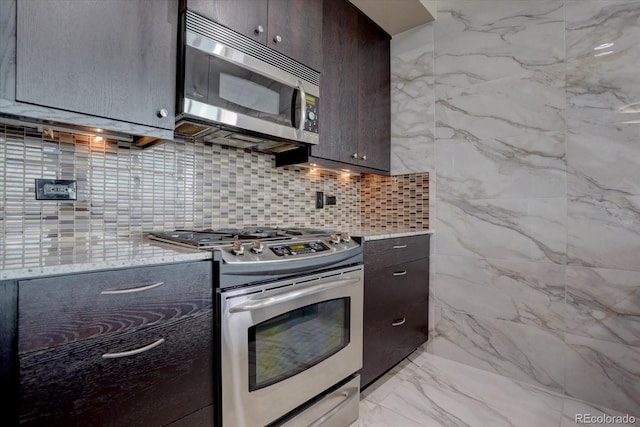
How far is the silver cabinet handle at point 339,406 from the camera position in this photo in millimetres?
1371

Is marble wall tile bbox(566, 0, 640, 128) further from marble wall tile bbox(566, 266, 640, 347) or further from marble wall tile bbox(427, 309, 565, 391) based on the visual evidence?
marble wall tile bbox(427, 309, 565, 391)

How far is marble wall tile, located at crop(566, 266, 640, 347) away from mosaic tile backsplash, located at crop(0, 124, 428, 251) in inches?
37.4

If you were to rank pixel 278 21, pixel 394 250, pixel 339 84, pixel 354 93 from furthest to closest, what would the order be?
pixel 354 93
pixel 339 84
pixel 394 250
pixel 278 21

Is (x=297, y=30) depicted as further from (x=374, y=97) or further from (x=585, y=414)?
(x=585, y=414)

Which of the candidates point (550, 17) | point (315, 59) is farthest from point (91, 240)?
point (550, 17)

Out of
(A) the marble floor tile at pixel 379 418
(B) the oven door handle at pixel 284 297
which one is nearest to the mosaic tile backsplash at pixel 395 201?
(B) the oven door handle at pixel 284 297

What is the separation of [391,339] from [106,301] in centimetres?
155

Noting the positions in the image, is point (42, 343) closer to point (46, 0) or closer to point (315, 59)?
point (46, 0)

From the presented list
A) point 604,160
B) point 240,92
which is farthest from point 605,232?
point 240,92

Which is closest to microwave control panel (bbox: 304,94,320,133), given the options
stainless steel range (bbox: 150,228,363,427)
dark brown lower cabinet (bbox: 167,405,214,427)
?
stainless steel range (bbox: 150,228,363,427)

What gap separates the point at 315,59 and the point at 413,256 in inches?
53.3

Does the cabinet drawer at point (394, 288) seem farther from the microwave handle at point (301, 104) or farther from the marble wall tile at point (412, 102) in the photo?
the microwave handle at point (301, 104)

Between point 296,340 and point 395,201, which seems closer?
point 296,340

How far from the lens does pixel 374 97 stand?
231cm
